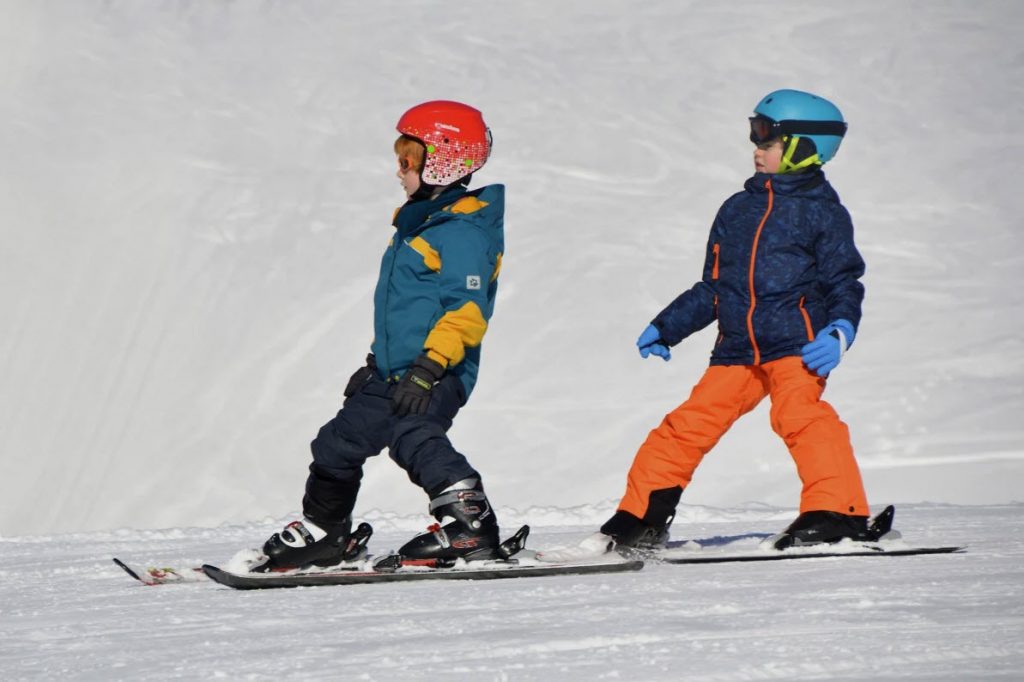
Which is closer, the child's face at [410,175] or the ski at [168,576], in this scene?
the ski at [168,576]

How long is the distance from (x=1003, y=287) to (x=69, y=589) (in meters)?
6.29

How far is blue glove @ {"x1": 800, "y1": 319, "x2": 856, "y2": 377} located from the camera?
4.48 metres

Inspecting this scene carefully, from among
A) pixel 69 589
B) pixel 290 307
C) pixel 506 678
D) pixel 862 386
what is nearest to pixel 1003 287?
pixel 862 386

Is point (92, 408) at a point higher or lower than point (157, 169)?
lower

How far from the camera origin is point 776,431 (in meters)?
4.56

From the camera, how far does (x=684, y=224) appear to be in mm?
9828

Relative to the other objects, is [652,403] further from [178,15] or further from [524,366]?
[178,15]

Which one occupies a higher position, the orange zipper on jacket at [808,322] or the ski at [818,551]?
the orange zipper on jacket at [808,322]

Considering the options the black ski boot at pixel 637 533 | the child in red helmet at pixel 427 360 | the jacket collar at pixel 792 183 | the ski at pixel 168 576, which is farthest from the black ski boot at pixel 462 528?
the jacket collar at pixel 792 183

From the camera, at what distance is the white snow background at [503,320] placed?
336 centimetres

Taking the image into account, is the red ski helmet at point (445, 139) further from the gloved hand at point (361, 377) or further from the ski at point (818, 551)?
the ski at point (818, 551)

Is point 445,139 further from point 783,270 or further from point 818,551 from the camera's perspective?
point 818,551

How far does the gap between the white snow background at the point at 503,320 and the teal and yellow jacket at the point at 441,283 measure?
787 millimetres

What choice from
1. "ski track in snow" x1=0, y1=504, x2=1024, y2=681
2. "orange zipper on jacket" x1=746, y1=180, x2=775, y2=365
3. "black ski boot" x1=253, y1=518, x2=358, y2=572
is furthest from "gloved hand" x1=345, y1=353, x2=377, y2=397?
"orange zipper on jacket" x1=746, y1=180, x2=775, y2=365
